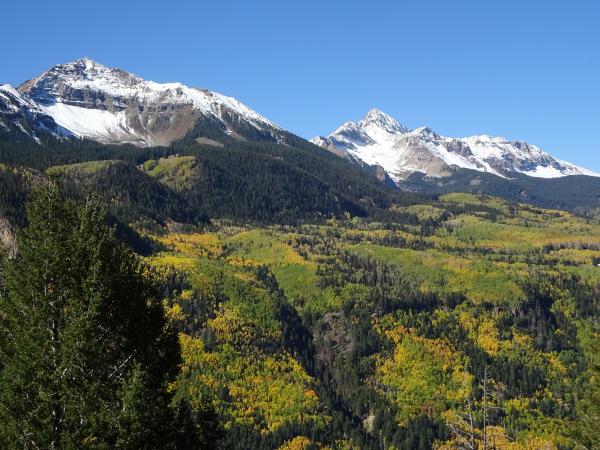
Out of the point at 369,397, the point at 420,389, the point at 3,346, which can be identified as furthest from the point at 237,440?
the point at 3,346

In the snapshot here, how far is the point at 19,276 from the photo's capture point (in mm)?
30000

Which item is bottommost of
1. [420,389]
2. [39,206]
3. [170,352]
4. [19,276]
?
[420,389]

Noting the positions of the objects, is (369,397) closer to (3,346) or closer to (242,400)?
(242,400)

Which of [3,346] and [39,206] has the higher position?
[39,206]

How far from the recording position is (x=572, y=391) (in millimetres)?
178625

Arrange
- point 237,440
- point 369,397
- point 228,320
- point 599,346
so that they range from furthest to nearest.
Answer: point 228,320 < point 369,397 < point 237,440 < point 599,346

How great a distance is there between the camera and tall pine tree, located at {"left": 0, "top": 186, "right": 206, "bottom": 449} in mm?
27562

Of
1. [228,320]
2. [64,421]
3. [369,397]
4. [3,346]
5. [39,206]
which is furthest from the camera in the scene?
[228,320]

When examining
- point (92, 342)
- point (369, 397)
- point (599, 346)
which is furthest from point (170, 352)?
point (369, 397)

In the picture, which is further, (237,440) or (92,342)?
(237,440)

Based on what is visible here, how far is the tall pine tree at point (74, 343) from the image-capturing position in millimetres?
27562

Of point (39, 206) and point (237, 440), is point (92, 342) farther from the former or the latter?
point (237, 440)

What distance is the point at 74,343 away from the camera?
27859mm

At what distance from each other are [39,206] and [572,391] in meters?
180
